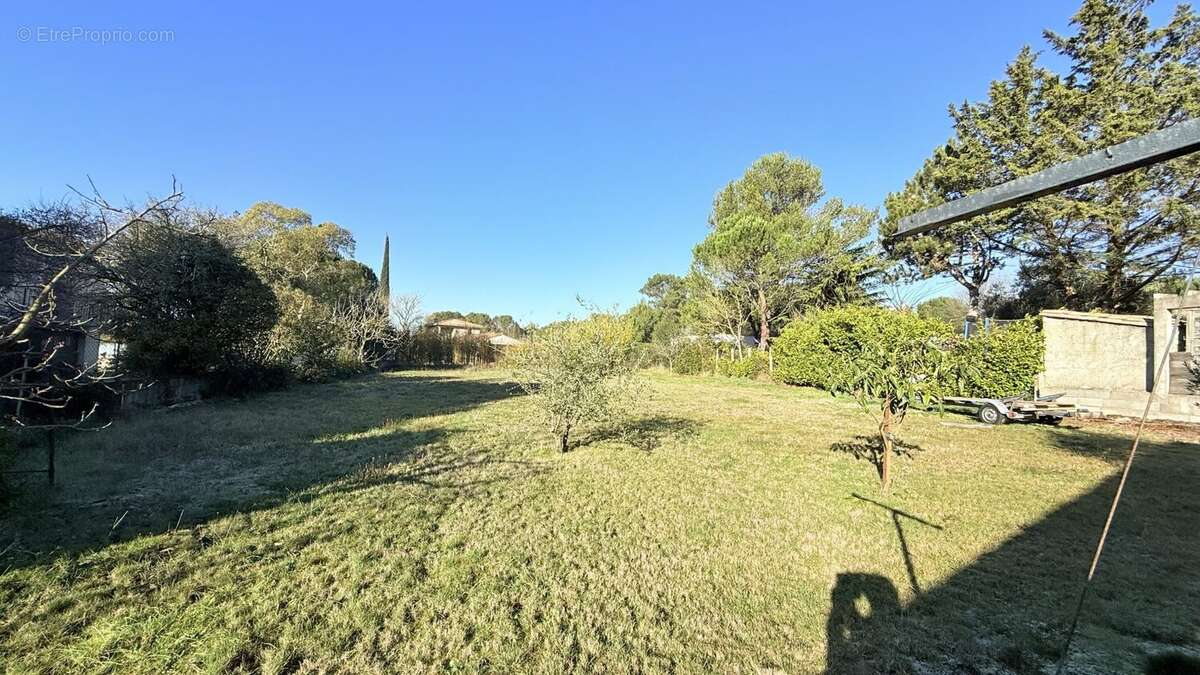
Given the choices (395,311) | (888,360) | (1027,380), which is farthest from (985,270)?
(395,311)

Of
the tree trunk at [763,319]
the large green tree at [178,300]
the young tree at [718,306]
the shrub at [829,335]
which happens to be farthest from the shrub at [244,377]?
the tree trunk at [763,319]

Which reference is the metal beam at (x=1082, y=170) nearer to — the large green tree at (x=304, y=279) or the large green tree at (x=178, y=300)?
the large green tree at (x=178, y=300)

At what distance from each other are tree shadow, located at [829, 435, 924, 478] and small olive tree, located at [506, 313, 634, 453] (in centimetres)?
319

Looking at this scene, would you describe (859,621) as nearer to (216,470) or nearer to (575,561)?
(575,561)

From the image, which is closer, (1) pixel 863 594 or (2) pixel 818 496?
(1) pixel 863 594

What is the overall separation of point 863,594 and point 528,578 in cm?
206

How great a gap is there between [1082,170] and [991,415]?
10.2 metres

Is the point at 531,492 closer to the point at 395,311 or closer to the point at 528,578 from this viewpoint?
the point at 528,578

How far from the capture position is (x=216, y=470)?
484 cm

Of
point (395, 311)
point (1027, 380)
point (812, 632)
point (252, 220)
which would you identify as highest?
point (252, 220)

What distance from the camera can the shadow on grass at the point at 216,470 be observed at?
3258 mm

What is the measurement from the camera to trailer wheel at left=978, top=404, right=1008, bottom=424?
9109mm

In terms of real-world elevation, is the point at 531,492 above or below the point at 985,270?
below

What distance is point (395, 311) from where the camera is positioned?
23.8 m
